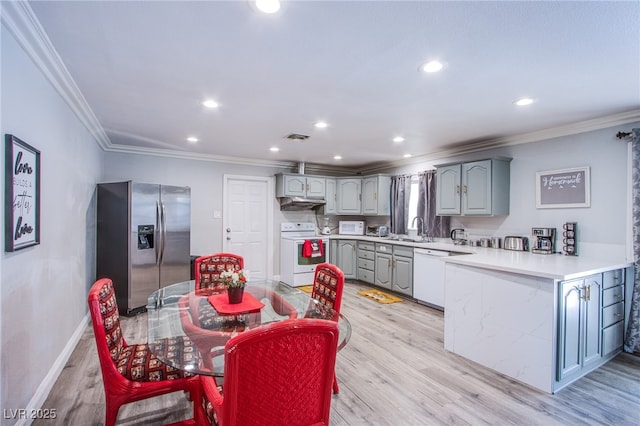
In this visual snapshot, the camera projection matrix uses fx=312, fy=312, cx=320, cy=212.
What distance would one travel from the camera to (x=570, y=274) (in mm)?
2260

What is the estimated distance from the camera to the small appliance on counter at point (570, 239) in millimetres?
3317

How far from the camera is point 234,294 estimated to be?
220cm

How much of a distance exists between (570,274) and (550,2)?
1.80m

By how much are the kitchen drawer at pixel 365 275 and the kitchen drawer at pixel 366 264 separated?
6 cm

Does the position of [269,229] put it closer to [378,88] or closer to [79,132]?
[79,132]

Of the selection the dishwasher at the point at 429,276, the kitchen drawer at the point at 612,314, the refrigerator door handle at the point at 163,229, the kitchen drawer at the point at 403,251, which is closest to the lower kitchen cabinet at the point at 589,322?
the kitchen drawer at the point at 612,314

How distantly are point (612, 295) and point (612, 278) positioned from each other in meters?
0.16

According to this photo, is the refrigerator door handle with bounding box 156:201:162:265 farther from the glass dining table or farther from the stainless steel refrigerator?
the glass dining table

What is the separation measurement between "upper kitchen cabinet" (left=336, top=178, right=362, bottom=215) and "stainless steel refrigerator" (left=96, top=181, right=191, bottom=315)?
3.07 metres

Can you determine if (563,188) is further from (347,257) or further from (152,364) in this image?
(152,364)

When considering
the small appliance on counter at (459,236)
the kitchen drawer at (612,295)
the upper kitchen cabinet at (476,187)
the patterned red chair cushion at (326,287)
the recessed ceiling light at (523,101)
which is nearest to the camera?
the patterned red chair cushion at (326,287)

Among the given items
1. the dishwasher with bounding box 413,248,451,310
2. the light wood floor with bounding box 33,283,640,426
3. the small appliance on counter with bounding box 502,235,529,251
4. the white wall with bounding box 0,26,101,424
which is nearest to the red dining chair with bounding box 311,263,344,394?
the light wood floor with bounding box 33,283,640,426

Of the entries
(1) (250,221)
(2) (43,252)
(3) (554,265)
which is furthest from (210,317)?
(1) (250,221)

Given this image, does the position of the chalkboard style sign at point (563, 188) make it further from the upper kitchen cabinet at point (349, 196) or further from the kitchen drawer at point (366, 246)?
the upper kitchen cabinet at point (349, 196)
